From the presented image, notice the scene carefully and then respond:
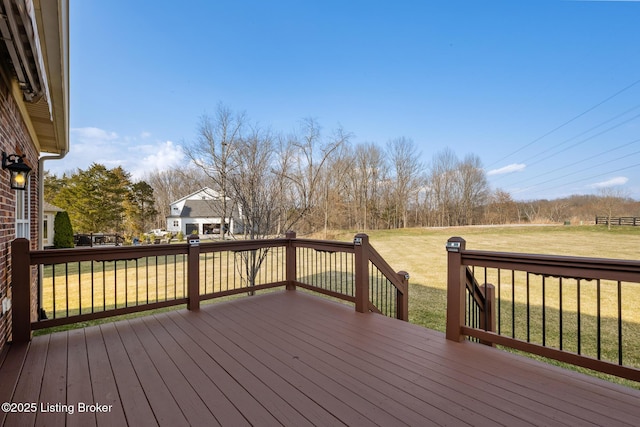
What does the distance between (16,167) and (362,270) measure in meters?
3.68

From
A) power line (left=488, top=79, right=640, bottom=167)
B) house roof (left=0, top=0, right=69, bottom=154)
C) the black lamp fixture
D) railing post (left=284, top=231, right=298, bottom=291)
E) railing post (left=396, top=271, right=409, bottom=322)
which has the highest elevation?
power line (left=488, top=79, right=640, bottom=167)

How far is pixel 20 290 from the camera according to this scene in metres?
2.56

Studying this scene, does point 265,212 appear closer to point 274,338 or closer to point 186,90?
point 274,338

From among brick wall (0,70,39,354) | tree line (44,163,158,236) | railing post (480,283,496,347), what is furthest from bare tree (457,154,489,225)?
brick wall (0,70,39,354)

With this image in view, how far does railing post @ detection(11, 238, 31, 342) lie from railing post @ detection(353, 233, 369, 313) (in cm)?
324

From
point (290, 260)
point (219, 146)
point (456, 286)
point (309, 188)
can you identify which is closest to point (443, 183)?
point (309, 188)

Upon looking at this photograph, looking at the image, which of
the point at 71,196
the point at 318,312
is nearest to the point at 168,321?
the point at 318,312

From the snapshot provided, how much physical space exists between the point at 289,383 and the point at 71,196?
2243 centimetres

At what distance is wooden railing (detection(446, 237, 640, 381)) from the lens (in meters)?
1.90

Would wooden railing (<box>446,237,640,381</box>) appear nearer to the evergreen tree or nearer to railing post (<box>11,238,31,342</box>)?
railing post (<box>11,238,31,342</box>)

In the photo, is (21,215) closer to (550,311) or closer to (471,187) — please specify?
(550,311)

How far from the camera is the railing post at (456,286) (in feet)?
8.69

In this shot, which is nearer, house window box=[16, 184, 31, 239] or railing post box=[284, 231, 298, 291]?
house window box=[16, 184, 31, 239]

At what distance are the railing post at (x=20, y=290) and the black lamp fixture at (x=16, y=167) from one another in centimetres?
70
